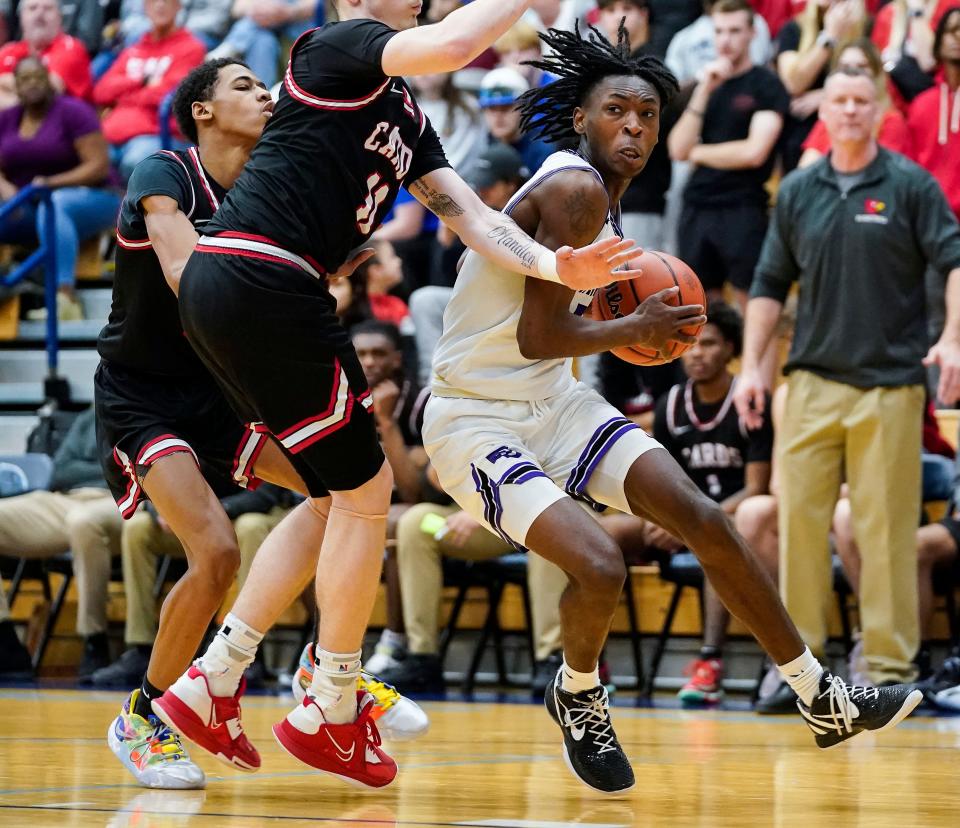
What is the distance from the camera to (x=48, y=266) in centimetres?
1026

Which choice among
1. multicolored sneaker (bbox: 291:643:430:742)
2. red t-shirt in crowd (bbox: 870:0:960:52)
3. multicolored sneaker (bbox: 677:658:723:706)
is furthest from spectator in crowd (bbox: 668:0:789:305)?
multicolored sneaker (bbox: 291:643:430:742)

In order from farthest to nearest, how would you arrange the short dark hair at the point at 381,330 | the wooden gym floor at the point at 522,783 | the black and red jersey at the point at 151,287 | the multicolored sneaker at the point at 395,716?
the short dark hair at the point at 381,330, the multicolored sneaker at the point at 395,716, the black and red jersey at the point at 151,287, the wooden gym floor at the point at 522,783

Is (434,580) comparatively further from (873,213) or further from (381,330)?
(873,213)

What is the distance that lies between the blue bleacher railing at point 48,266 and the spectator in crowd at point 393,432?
2.60 m

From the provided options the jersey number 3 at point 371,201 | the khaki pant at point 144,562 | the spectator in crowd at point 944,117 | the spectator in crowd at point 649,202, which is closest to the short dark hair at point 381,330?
the khaki pant at point 144,562

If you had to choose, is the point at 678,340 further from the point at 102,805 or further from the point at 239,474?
the point at 102,805

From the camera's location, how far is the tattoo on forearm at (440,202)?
4.54 meters

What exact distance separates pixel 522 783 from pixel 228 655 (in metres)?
0.90

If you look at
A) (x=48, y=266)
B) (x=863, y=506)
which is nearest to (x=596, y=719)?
(x=863, y=506)

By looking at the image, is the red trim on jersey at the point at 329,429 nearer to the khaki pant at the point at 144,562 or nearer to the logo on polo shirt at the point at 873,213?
the logo on polo shirt at the point at 873,213

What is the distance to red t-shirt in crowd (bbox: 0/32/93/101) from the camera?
12016mm

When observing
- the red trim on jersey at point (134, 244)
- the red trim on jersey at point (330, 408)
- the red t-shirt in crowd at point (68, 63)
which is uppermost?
the red trim on jersey at point (134, 244)

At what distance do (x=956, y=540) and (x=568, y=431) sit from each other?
11.4 feet

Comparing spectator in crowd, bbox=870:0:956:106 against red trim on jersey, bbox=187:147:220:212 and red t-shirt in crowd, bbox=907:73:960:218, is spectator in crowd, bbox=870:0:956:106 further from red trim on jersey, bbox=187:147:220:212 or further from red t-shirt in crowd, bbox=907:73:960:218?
red trim on jersey, bbox=187:147:220:212
